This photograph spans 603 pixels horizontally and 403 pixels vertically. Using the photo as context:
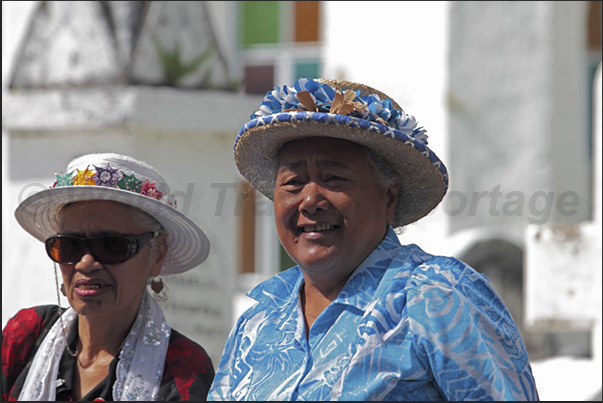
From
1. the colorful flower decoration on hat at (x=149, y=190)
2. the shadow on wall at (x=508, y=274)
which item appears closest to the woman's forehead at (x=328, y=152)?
the colorful flower decoration on hat at (x=149, y=190)

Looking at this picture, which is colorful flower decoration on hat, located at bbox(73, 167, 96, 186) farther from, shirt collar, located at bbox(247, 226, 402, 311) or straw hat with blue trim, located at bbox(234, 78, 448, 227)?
shirt collar, located at bbox(247, 226, 402, 311)

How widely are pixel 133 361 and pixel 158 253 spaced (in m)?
0.44

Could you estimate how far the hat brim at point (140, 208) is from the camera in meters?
3.32

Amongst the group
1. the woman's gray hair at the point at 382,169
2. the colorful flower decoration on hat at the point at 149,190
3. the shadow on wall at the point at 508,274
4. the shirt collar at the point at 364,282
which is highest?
the woman's gray hair at the point at 382,169

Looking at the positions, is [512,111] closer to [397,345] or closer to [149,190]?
[149,190]

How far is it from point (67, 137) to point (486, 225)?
434cm

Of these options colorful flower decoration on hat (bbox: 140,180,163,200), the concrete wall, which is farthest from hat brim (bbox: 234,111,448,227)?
the concrete wall

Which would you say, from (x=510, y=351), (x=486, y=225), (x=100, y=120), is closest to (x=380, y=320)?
(x=510, y=351)

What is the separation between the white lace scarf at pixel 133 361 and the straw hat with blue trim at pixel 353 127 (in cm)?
75

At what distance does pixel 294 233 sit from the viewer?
2.86 metres

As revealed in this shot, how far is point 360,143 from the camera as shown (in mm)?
2830

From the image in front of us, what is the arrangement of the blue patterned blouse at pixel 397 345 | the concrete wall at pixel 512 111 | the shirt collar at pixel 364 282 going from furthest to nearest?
1. the concrete wall at pixel 512 111
2. the shirt collar at pixel 364 282
3. the blue patterned blouse at pixel 397 345

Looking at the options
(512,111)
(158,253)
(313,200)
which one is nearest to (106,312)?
(158,253)

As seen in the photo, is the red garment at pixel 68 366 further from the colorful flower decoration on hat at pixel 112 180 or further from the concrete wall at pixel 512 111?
the concrete wall at pixel 512 111
